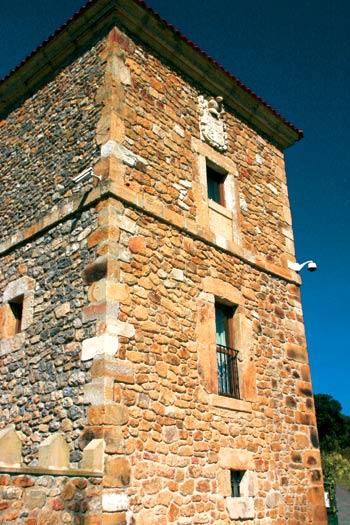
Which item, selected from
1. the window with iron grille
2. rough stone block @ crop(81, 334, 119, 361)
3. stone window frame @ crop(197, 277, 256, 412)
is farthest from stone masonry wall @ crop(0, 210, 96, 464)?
the window with iron grille

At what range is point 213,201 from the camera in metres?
9.33

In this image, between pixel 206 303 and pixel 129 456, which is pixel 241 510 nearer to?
pixel 129 456

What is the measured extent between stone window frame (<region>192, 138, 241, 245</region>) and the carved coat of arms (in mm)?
162

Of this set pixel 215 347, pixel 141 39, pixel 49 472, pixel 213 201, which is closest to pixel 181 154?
pixel 213 201

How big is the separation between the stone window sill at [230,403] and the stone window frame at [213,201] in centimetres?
258

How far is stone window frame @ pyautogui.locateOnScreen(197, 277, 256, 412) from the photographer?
786 centimetres

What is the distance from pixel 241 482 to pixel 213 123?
5885 mm

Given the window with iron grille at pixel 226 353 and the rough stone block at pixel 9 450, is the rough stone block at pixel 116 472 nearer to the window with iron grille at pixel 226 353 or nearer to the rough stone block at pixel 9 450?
the rough stone block at pixel 9 450

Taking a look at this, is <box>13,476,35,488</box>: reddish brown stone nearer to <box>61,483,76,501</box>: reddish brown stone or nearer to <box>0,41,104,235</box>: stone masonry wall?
<box>61,483,76,501</box>: reddish brown stone

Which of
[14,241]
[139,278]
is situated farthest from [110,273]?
[14,241]

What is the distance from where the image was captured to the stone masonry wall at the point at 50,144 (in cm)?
838

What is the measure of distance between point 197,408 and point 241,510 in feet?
5.00

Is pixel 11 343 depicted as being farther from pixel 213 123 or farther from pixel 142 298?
pixel 213 123

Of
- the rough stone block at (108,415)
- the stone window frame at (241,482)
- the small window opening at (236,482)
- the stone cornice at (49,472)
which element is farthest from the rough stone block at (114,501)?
the small window opening at (236,482)
